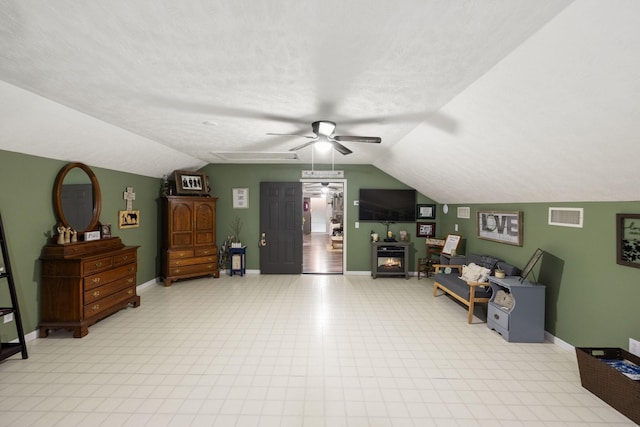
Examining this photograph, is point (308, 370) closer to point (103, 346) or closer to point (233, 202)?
point (103, 346)

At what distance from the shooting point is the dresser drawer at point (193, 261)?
5734 millimetres

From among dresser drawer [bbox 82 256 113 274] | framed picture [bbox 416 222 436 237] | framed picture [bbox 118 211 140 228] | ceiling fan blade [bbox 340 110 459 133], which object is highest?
ceiling fan blade [bbox 340 110 459 133]

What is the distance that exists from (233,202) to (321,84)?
4.88 metres

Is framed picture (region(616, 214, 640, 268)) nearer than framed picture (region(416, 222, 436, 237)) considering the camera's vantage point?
Yes

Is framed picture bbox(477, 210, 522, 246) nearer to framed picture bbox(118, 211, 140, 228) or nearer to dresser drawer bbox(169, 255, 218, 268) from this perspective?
dresser drawer bbox(169, 255, 218, 268)

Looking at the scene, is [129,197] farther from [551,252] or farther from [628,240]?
[628,240]

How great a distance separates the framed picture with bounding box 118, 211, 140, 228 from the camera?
4.96 metres

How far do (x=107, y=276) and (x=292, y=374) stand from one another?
116 inches

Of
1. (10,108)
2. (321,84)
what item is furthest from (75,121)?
(321,84)

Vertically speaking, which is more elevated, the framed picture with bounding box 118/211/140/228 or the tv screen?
the tv screen

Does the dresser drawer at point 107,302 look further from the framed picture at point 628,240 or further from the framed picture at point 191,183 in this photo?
the framed picture at point 628,240

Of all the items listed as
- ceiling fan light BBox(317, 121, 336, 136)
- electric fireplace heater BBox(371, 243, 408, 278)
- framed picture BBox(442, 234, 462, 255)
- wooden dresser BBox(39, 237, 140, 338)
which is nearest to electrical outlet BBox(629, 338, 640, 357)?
framed picture BBox(442, 234, 462, 255)

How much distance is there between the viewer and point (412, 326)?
12.8 ft

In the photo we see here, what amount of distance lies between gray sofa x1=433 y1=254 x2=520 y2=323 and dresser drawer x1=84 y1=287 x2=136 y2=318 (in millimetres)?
5003
